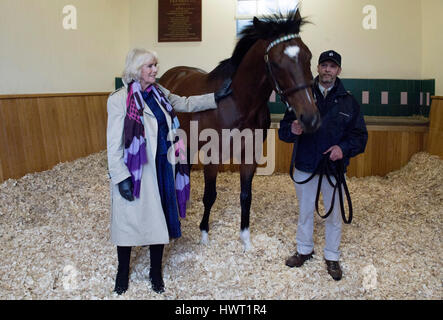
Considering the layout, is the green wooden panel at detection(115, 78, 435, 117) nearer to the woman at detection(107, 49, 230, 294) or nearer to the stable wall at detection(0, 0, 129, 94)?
the stable wall at detection(0, 0, 129, 94)

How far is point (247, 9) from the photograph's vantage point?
16.3 feet

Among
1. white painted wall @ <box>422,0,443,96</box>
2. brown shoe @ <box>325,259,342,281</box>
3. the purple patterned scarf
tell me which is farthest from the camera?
white painted wall @ <box>422,0,443,96</box>

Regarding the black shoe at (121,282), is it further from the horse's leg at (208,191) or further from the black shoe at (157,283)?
the horse's leg at (208,191)

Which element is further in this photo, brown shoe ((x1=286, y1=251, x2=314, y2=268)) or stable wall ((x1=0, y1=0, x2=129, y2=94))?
stable wall ((x1=0, y1=0, x2=129, y2=94))

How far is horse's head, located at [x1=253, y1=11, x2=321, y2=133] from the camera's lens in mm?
1932

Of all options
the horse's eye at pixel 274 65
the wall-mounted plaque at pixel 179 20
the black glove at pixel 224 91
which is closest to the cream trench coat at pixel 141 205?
the black glove at pixel 224 91

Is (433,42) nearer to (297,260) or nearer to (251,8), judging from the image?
(251,8)

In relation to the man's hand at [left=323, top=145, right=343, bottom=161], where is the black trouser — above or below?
below

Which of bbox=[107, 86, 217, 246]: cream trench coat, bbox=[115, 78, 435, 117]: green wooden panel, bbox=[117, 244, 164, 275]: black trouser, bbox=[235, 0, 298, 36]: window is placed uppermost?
bbox=[235, 0, 298, 36]: window

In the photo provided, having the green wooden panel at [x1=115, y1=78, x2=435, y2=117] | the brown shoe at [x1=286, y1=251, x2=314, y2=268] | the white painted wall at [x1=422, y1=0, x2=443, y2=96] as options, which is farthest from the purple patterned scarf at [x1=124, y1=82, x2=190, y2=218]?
the white painted wall at [x1=422, y1=0, x2=443, y2=96]

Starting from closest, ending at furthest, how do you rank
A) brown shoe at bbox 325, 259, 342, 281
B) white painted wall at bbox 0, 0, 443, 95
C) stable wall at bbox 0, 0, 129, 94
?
brown shoe at bbox 325, 259, 342, 281
stable wall at bbox 0, 0, 129, 94
white painted wall at bbox 0, 0, 443, 95

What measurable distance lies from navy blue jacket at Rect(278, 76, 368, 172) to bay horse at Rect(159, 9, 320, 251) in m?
0.26

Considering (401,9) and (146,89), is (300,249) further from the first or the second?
(401,9)
